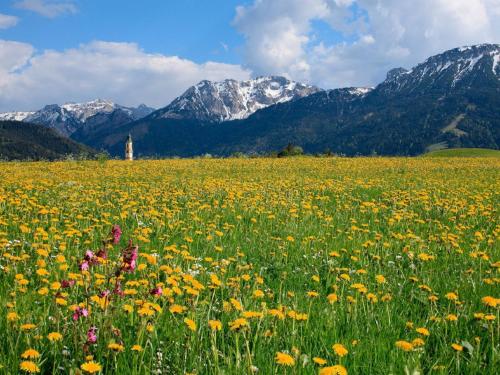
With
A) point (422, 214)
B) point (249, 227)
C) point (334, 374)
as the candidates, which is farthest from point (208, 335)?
point (422, 214)

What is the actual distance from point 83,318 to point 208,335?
1.05m

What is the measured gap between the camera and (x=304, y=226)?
8.54 m

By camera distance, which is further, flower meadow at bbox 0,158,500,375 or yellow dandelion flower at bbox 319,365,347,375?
flower meadow at bbox 0,158,500,375

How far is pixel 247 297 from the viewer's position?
4.76 metres

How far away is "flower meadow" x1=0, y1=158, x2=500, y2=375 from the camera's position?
3133 millimetres

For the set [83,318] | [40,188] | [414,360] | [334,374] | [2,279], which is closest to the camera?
[334,374]

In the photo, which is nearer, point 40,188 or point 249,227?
point 249,227

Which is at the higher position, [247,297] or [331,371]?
[331,371]

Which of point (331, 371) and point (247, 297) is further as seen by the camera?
point (247, 297)

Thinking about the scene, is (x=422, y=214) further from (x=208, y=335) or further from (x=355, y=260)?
(x=208, y=335)

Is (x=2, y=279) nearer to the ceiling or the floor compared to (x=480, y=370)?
nearer to the ceiling

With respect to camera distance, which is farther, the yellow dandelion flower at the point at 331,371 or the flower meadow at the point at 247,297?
the flower meadow at the point at 247,297

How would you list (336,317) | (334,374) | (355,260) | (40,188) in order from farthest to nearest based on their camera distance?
(40,188) → (355,260) → (336,317) → (334,374)

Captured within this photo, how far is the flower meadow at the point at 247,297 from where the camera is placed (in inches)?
123
